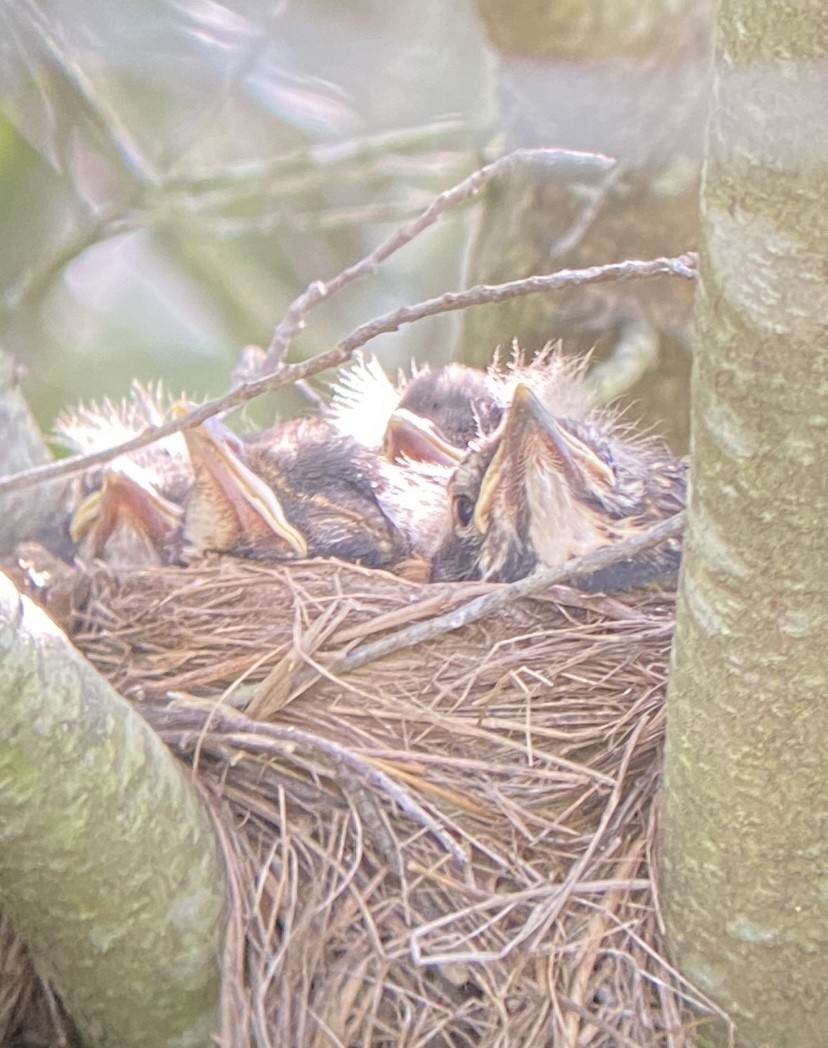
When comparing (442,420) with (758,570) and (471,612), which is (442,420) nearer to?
(471,612)

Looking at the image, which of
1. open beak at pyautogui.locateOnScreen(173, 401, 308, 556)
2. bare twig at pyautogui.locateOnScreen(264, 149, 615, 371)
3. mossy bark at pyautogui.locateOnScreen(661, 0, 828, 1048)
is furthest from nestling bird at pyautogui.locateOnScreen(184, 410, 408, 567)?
mossy bark at pyautogui.locateOnScreen(661, 0, 828, 1048)

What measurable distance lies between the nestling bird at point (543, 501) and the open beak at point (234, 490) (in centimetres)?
28

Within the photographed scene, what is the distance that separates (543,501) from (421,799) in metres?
0.64

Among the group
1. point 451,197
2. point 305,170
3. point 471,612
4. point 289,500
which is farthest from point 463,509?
point 305,170

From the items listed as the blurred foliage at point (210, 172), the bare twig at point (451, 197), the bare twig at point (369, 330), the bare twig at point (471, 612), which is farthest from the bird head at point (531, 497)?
the blurred foliage at point (210, 172)

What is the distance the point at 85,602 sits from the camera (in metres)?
2.36

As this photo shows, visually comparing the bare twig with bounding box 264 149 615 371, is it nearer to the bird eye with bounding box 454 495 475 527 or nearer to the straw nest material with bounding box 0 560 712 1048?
the straw nest material with bounding box 0 560 712 1048

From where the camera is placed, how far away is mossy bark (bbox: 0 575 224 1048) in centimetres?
147

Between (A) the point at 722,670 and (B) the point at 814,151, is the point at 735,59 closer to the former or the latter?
(B) the point at 814,151

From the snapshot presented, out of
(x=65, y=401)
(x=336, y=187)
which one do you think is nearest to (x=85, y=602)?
(x=65, y=401)

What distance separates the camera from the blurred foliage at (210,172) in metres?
3.41

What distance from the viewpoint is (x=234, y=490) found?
255 cm

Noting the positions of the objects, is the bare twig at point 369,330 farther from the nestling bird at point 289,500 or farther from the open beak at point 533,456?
the nestling bird at point 289,500

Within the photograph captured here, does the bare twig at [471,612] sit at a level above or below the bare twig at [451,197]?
below
